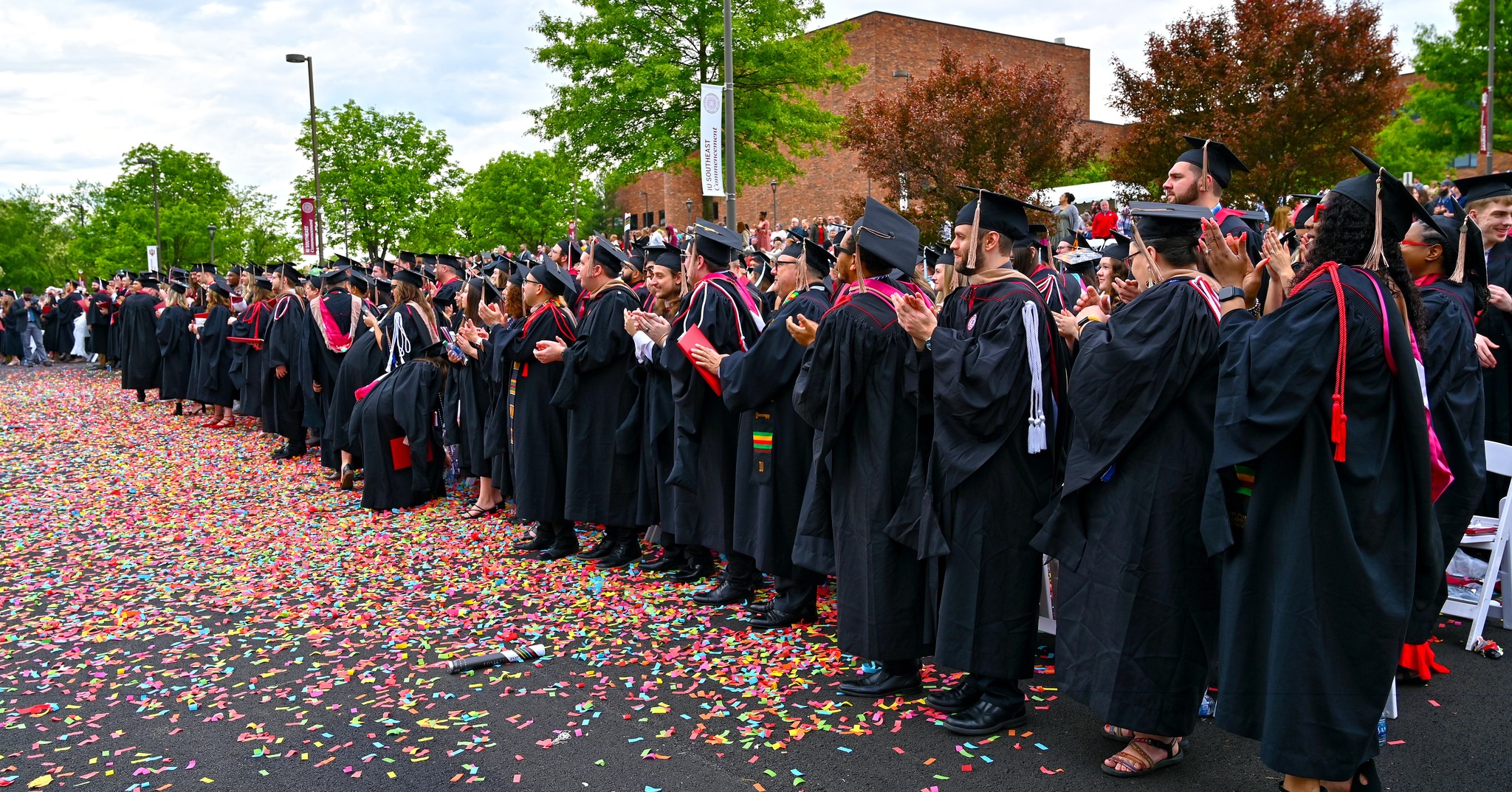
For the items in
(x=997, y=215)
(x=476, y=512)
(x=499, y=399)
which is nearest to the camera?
(x=997, y=215)

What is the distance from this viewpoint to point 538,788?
13.1 ft

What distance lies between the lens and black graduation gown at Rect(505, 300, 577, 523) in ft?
24.7

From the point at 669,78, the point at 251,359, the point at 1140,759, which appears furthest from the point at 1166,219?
the point at 669,78

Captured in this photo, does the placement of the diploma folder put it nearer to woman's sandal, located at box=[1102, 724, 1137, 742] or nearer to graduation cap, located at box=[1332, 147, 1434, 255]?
woman's sandal, located at box=[1102, 724, 1137, 742]

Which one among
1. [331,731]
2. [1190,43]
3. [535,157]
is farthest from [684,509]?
[535,157]

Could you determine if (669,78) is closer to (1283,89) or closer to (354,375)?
(1283,89)

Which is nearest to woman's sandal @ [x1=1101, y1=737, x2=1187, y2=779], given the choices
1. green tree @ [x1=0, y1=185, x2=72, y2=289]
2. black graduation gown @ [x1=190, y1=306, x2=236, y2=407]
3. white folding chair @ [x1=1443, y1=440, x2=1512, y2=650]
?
white folding chair @ [x1=1443, y1=440, x2=1512, y2=650]

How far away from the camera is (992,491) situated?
4367 mm

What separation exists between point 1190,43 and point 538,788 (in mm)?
17044

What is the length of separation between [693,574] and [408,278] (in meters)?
4.27

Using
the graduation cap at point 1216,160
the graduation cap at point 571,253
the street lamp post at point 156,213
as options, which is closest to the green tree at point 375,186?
the street lamp post at point 156,213

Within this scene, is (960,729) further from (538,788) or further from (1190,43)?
(1190,43)

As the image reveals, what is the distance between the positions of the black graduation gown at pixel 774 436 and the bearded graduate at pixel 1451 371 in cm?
277

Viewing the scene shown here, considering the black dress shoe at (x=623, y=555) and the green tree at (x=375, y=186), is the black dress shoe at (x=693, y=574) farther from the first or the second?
the green tree at (x=375, y=186)
